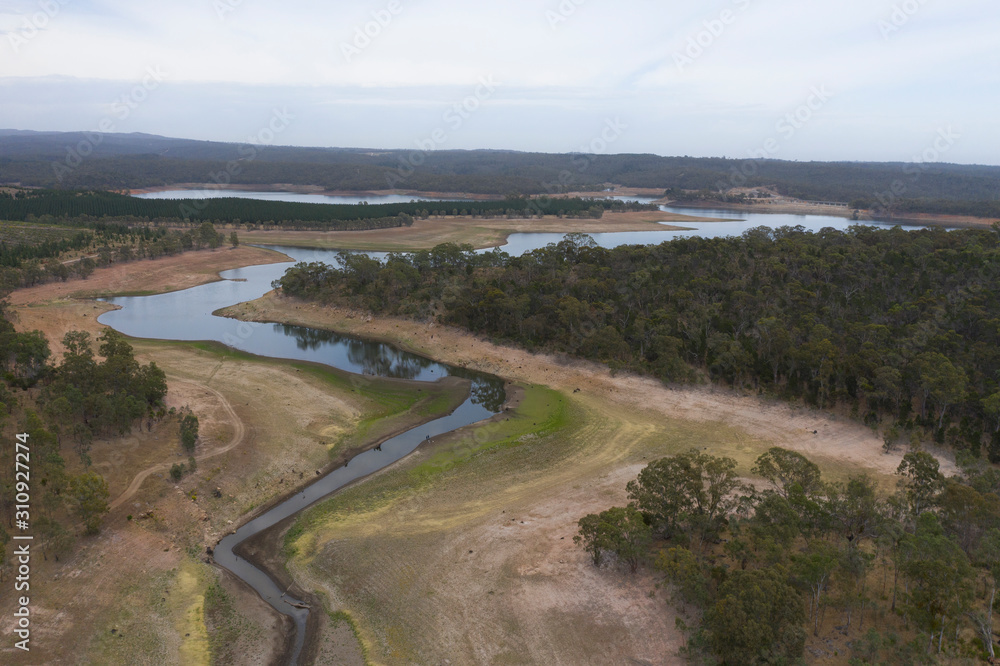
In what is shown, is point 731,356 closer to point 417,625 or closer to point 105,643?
point 417,625

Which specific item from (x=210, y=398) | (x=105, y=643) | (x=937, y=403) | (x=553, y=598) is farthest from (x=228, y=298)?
(x=937, y=403)

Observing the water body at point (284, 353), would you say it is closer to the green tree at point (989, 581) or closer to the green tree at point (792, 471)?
the green tree at point (792, 471)

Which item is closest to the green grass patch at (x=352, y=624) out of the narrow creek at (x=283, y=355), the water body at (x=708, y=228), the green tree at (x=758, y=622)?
the narrow creek at (x=283, y=355)

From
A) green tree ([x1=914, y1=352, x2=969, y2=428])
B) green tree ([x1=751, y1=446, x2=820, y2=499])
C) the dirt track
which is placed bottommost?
the dirt track

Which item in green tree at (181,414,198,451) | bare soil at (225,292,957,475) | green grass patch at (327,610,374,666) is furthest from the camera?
bare soil at (225,292,957,475)

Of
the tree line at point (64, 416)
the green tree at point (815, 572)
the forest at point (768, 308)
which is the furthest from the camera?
the forest at point (768, 308)

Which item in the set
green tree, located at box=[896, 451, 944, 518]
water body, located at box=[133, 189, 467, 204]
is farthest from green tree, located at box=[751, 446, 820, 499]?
water body, located at box=[133, 189, 467, 204]

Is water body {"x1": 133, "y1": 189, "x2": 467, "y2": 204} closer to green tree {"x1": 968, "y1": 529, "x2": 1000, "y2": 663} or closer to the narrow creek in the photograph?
the narrow creek
